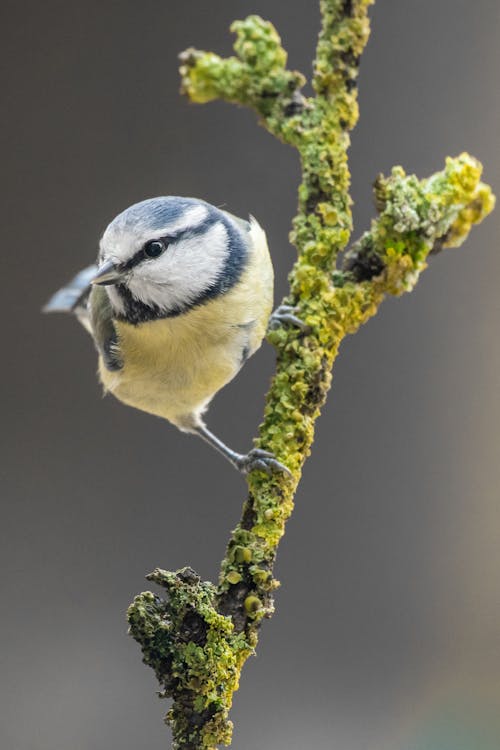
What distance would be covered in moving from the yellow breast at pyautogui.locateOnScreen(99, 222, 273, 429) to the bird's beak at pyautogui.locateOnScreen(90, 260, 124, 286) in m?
0.08

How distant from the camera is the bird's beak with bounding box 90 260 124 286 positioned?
0.78 metres

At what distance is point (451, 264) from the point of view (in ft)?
4.70

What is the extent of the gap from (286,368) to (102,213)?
0.66 m

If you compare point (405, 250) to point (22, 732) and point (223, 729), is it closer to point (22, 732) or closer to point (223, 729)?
point (223, 729)

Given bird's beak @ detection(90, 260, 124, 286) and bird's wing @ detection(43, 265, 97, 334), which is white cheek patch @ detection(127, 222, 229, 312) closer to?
bird's beak @ detection(90, 260, 124, 286)

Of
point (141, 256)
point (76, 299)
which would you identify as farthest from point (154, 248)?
point (76, 299)

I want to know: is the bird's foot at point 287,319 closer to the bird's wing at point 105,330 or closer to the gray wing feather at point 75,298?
the bird's wing at point 105,330

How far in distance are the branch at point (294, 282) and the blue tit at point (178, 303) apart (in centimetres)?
4

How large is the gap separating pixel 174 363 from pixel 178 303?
8 centimetres

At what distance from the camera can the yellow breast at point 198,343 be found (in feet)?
2.86

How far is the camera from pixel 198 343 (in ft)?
2.90

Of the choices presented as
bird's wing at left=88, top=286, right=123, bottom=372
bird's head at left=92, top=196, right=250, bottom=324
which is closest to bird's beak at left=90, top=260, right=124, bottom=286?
bird's head at left=92, top=196, right=250, bottom=324

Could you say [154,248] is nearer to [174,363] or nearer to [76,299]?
[174,363]

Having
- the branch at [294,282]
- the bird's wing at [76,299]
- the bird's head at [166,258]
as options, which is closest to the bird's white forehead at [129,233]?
the bird's head at [166,258]
